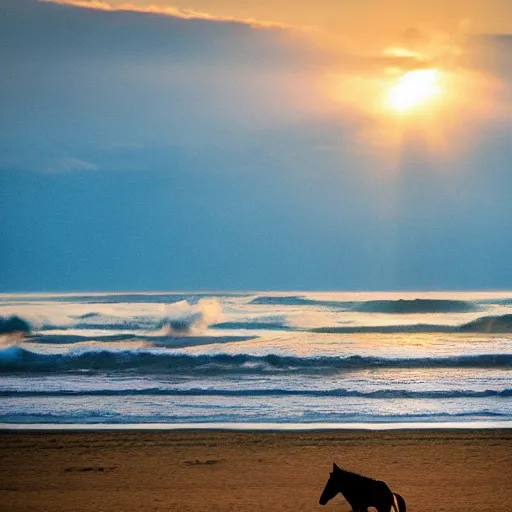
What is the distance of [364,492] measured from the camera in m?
6.95

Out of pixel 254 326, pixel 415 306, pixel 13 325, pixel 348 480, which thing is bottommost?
pixel 348 480

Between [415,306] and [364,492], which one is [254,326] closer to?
[415,306]

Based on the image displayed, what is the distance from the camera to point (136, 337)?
34.9 meters

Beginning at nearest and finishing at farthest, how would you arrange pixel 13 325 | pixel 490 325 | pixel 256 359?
pixel 256 359
pixel 13 325
pixel 490 325

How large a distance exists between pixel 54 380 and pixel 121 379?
5.98 ft

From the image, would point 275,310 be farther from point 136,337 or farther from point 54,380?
point 54,380

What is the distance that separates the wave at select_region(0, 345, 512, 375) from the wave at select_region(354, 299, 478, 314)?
1824cm

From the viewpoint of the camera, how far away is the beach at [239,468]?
841 cm

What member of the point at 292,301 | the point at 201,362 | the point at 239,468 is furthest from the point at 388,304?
the point at 239,468

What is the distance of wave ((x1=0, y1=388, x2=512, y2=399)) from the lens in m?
16.9

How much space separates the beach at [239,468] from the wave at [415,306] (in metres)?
32.6

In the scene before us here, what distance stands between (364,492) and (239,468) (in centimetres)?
332

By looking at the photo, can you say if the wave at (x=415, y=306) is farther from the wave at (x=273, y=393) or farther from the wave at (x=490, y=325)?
the wave at (x=273, y=393)

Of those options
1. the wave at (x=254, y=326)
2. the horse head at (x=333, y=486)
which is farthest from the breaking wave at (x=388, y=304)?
the horse head at (x=333, y=486)
